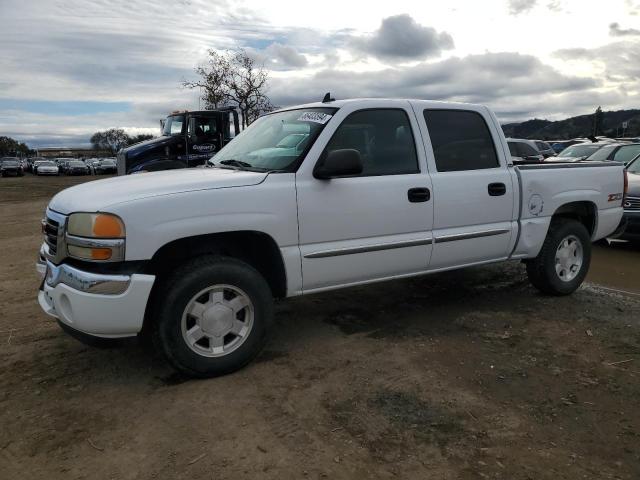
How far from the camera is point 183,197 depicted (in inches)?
136

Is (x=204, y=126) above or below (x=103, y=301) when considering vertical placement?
above

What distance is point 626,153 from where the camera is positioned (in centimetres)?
1102

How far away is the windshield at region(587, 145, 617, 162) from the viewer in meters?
11.4

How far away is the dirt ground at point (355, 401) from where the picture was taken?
2.76 metres

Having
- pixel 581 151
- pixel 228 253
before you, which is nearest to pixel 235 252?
pixel 228 253

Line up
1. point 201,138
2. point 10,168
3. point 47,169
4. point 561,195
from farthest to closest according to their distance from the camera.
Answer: point 47,169, point 10,168, point 201,138, point 561,195

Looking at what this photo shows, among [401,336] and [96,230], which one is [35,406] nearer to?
[96,230]

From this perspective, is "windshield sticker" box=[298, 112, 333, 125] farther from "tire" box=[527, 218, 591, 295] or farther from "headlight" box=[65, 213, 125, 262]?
"tire" box=[527, 218, 591, 295]

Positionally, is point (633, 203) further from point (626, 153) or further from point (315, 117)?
A: point (315, 117)

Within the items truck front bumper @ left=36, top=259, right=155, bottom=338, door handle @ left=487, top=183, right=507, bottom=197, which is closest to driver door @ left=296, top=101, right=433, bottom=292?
door handle @ left=487, top=183, right=507, bottom=197

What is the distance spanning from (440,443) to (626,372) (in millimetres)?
1762

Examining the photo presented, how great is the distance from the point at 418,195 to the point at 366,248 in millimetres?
646

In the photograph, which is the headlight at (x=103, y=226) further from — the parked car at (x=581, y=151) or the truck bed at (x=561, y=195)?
the parked car at (x=581, y=151)

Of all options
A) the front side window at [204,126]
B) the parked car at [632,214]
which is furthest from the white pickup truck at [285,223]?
the front side window at [204,126]
